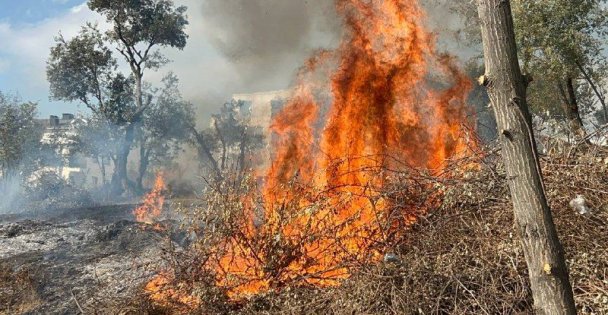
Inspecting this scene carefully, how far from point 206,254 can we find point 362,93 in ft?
15.7

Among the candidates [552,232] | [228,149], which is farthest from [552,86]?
[228,149]

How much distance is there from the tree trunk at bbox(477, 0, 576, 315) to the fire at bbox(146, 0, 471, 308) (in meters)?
2.71

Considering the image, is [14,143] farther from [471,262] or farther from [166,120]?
[471,262]

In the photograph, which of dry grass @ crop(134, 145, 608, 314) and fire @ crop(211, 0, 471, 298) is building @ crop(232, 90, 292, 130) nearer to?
fire @ crop(211, 0, 471, 298)

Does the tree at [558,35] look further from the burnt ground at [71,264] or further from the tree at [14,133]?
the tree at [14,133]

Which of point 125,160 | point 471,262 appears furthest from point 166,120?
point 471,262

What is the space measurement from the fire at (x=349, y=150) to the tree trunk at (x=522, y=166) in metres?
2.71

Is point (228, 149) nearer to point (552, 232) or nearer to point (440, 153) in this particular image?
point (440, 153)

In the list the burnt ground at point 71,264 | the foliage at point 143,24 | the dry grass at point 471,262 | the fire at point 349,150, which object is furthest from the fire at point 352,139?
the foliage at point 143,24

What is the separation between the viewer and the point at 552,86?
19891 millimetres

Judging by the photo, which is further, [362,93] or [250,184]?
[362,93]

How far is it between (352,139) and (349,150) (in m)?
0.28

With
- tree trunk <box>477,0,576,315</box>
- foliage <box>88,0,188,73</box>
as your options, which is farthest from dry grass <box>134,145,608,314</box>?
foliage <box>88,0,188,73</box>

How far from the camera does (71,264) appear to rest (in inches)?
406
